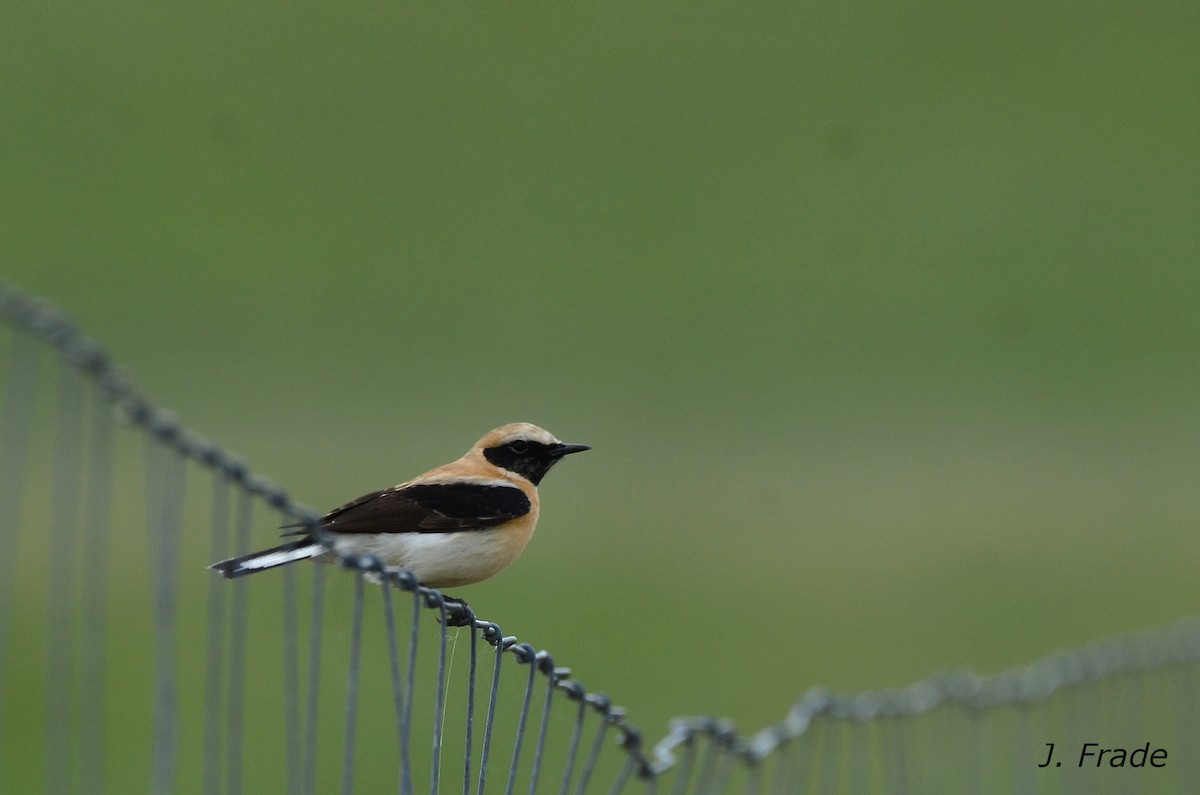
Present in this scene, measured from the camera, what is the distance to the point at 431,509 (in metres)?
5.35

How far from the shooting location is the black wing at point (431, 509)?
17.0 feet

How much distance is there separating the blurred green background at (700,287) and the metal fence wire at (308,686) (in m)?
1.53

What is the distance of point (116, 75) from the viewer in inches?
1006

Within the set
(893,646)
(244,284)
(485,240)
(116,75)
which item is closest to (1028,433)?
(893,646)

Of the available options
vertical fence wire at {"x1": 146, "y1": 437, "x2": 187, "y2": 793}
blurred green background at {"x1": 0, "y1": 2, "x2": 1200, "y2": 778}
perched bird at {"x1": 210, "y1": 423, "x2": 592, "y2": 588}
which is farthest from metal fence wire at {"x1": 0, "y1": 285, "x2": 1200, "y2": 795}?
blurred green background at {"x1": 0, "y1": 2, "x2": 1200, "y2": 778}

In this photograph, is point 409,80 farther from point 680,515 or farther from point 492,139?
point 680,515

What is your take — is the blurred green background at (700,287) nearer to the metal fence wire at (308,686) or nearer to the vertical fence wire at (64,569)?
the metal fence wire at (308,686)

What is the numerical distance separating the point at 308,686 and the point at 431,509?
0.89 metres

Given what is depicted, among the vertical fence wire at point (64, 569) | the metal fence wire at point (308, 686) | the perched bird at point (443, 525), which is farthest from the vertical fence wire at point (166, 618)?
the perched bird at point (443, 525)

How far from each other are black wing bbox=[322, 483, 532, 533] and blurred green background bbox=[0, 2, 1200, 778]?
5.38 metres

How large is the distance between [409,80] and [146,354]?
10523mm

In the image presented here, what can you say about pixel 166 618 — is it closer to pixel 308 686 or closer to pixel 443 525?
pixel 308 686

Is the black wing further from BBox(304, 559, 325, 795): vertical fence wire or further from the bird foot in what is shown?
BBox(304, 559, 325, 795): vertical fence wire

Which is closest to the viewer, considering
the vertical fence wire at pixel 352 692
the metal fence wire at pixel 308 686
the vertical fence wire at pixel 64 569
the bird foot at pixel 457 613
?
the vertical fence wire at pixel 64 569
